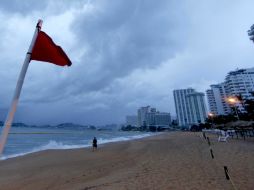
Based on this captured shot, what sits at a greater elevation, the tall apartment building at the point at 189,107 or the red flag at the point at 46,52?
the tall apartment building at the point at 189,107

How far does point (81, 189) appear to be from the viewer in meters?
7.17

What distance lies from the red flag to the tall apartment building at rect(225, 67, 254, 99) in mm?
136535

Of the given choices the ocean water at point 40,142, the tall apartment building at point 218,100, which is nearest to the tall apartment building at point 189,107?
the tall apartment building at point 218,100

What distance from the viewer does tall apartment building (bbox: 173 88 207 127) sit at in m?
175

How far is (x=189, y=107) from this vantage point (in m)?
180

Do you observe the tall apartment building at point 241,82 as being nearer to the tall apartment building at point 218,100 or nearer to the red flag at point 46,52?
the tall apartment building at point 218,100

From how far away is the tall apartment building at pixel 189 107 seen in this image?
6880 inches

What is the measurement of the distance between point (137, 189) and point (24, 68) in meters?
5.46

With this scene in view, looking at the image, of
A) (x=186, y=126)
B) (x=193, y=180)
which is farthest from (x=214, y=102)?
(x=193, y=180)

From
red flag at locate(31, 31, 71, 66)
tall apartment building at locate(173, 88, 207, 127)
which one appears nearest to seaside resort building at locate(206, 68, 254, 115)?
tall apartment building at locate(173, 88, 207, 127)

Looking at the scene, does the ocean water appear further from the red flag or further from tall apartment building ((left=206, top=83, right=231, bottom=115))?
tall apartment building ((left=206, top=83, right=231, bottom=115))

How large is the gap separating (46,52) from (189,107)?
7359 inches

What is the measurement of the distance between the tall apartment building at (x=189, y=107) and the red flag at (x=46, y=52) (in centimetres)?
17834

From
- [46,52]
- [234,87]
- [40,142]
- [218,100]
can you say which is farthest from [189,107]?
[46,52]
